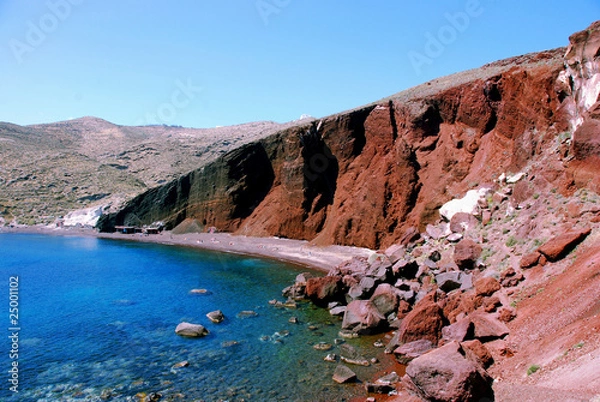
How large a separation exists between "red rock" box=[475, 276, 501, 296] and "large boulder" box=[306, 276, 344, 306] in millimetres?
11245

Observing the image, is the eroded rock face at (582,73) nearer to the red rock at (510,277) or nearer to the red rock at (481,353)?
the red rock at (510,277)

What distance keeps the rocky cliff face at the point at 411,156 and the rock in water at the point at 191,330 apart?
22988 millimetres

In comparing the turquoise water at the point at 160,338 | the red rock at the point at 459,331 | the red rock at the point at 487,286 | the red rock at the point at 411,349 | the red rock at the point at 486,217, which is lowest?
the turquoise water at the point at 160,338

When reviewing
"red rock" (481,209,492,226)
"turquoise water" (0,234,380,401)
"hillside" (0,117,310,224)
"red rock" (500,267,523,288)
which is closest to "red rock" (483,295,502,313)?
"red rock" (500,267,523,288)

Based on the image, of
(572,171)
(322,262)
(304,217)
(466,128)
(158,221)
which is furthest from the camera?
(158,221)

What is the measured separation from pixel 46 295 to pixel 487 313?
109ft

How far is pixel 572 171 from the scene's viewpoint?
23.8 m

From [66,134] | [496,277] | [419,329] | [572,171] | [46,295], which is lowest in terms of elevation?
[46,295]

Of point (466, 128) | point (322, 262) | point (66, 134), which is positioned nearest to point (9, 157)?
point (66, 134)

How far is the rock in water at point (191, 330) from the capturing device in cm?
2386

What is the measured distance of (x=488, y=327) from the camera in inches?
699

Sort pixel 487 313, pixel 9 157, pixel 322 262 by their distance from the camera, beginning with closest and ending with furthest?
pixel 487 313
pixel 322 262
pixel 9 157

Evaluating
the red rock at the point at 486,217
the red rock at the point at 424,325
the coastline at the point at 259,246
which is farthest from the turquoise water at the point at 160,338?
the red rock at the point at 486,217

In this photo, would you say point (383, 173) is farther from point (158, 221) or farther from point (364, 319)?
point (158, 221)
